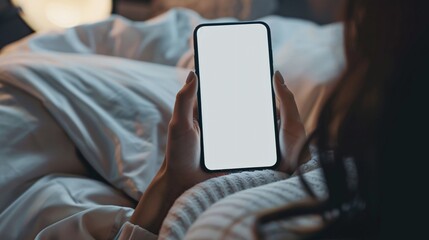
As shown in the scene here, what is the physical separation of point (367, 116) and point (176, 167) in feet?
0.87

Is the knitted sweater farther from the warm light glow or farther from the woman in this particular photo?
the warm light glow

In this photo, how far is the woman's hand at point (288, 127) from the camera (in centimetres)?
74

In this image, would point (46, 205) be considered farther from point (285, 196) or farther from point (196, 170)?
point (285, 196)

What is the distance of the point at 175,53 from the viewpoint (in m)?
1.21

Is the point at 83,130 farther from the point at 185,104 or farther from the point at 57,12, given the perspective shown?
the point at 57,12

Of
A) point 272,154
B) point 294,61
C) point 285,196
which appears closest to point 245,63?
point 272,154

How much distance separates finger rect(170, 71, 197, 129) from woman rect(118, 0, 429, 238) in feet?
0.63

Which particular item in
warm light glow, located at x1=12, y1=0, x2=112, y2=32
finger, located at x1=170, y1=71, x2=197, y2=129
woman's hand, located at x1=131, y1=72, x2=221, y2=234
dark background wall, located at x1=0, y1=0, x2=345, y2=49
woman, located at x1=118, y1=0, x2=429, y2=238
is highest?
woman, located at x1=118, y1=0, x2=429, y2=238

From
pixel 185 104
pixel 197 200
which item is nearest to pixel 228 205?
pixel 197 200

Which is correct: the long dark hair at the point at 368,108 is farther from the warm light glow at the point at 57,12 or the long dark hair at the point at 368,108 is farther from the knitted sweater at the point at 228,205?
the warm light glow at the point at 57,12

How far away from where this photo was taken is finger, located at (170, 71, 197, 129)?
2.27 ft

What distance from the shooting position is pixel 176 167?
2.33 ft

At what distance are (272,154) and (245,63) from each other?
0.10m

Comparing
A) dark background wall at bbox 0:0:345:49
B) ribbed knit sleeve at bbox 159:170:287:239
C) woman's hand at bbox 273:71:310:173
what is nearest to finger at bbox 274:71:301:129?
woman's hand at bbox 273:71:310:173
